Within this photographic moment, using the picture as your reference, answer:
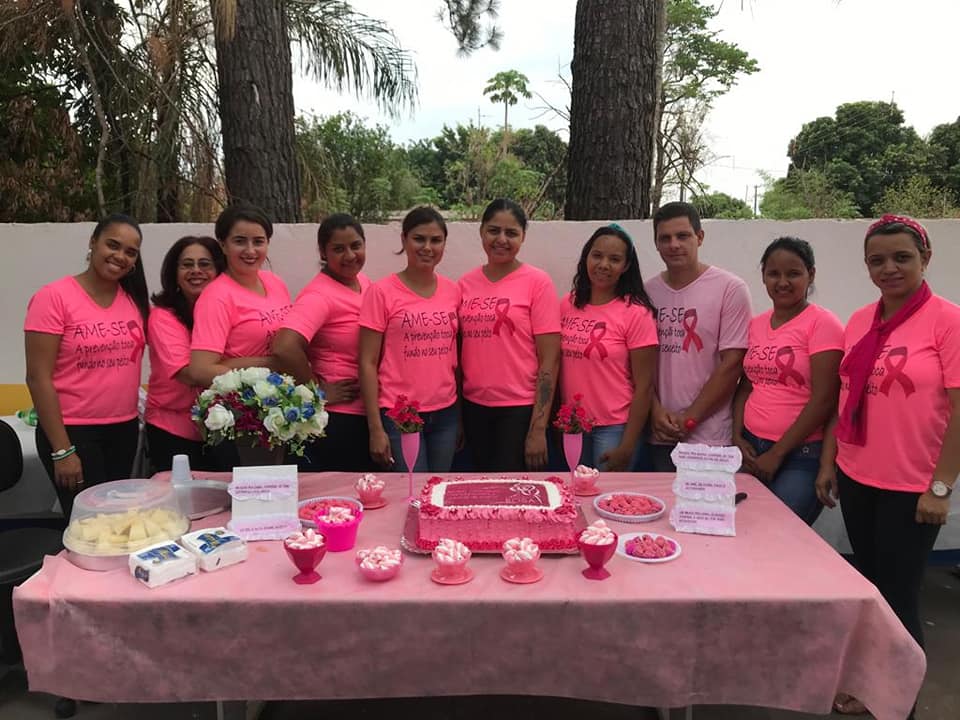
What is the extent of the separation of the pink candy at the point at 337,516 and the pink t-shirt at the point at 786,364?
147 cm

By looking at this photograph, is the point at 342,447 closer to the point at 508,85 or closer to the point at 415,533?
the point at 415,533

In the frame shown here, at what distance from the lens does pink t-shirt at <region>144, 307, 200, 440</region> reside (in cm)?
244

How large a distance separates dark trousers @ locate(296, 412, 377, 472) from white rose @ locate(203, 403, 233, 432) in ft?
2.13

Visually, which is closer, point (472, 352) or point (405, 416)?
point (405, 416)

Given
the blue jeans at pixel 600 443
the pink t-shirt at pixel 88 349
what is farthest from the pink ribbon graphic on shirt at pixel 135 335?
the blue jeans at pixel 600 443

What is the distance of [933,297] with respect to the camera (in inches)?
77.0

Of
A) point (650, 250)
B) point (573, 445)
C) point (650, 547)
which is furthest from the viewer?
point (650, 250)

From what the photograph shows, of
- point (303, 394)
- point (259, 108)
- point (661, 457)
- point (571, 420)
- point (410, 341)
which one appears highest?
point (259, 108)

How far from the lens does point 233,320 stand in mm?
2412

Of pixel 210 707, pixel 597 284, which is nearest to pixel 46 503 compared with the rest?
pixel 210 707

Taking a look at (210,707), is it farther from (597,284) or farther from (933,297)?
(933,297)

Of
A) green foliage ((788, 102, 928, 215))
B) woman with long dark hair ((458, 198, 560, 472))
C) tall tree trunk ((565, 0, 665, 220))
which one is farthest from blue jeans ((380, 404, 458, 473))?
green foliage ((788, 102, 928, 215))

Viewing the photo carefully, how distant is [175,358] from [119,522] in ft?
2.58

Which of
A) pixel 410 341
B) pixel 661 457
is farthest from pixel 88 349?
pixel 661 457
